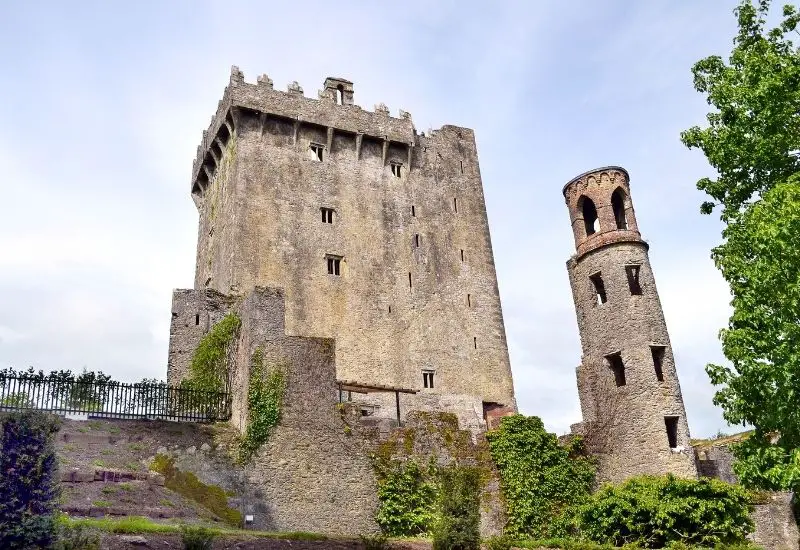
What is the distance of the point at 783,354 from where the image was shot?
15492 millimetres

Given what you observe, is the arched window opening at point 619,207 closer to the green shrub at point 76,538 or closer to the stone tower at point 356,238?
the stone tower at point 356,238

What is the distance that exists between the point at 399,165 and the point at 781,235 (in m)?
26.4

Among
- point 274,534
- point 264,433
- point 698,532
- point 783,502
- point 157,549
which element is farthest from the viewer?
point 783,502

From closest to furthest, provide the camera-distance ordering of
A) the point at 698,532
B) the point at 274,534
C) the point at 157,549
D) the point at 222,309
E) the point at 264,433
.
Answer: the point at 157,549
the point at 274,534
the point at 698,532
the point at 264,433
the point at 222,309

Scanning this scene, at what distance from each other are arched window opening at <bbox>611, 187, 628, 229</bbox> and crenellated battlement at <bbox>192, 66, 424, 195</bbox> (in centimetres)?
1209

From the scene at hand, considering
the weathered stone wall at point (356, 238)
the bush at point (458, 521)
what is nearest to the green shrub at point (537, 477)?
the bush at point (458, 521)

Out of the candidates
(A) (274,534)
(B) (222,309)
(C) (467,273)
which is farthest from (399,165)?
(A) (274,534)

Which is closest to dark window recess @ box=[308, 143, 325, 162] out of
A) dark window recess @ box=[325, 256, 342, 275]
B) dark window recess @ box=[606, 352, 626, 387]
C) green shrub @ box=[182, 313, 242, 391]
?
dark window recess @ box=[325, 256, 342, 275]

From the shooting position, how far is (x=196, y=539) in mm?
14031

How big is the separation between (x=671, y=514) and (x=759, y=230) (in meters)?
8.87

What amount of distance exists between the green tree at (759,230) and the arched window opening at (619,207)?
12442 millimetres

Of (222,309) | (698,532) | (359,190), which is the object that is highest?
(359,190)

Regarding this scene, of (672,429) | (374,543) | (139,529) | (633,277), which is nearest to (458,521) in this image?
(374,543)

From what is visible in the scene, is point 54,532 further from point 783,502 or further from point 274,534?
point 783,502
